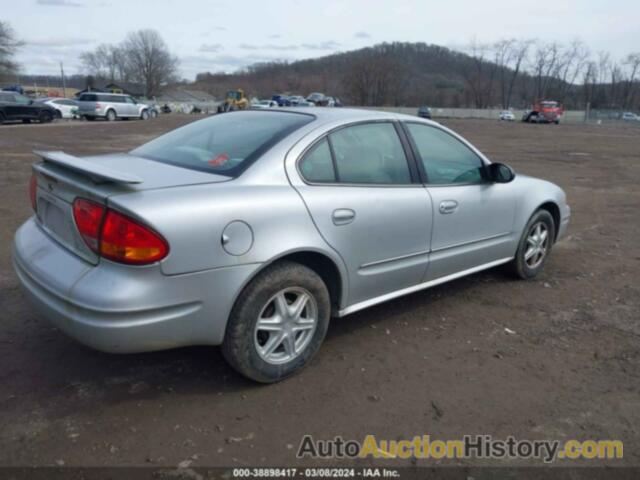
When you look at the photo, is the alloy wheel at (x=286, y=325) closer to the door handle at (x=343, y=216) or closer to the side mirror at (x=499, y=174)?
the door handle at (x=343, y=216)

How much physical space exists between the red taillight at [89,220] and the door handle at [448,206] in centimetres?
233

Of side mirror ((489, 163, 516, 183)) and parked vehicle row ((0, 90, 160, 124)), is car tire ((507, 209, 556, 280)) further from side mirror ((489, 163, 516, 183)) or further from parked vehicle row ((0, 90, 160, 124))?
parked vehicle row ((0, 90, 160, 124))

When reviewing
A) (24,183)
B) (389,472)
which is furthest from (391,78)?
(389,472)

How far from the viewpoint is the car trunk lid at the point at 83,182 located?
8.61ft

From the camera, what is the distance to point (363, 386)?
3.13 metres

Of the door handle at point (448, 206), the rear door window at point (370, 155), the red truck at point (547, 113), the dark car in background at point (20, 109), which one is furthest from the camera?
the red truck at point (547, 113)

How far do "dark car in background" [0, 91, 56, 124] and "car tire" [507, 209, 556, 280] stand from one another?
2724 cm

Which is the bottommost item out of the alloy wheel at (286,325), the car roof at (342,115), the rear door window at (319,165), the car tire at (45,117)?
the alloy wheel at (286,325)

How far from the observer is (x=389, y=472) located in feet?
8.07

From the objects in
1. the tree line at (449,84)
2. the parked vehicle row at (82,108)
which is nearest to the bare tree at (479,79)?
the tree line at (449,84)

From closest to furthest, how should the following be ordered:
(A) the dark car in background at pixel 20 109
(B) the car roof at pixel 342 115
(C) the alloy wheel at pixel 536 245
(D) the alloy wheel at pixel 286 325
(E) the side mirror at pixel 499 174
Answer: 1. (D) the alloy wheel at pixel 286 325
2. (B) the car roof at pixel 342 115
3. (E) the side mirror at pixel 499 174
4. (C) the alloy wheel at pixel 536 245
5. (A) the dark car in background at pixel 20 109

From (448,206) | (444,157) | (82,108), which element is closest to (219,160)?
(448,206)

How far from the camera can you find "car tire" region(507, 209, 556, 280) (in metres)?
4.83

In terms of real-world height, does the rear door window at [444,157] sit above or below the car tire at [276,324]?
above
